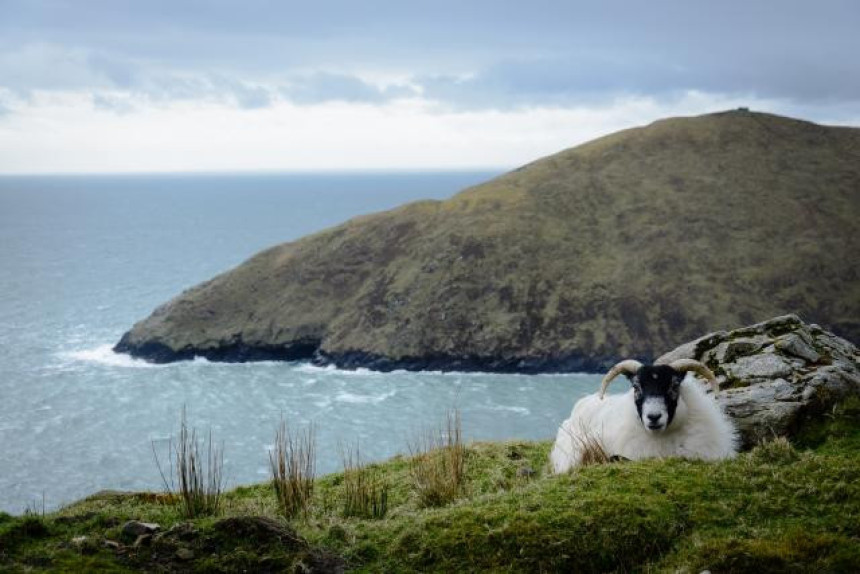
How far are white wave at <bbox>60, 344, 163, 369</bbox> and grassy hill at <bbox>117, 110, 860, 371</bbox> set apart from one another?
2299 mm

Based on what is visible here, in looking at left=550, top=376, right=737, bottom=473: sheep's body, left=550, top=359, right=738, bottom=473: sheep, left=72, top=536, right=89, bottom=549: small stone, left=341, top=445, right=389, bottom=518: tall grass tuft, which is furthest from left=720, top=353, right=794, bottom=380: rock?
left=72, top=536, right=89, bottom=549: small stone

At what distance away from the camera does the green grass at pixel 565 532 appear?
9.16m

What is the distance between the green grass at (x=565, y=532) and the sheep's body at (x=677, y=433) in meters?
1.84

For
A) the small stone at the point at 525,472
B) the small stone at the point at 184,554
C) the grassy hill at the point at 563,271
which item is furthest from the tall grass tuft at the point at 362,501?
the grassy hill at the point at 563,271

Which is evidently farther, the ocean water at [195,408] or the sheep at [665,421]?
the ocean water at [195,408]

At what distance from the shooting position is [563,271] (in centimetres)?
11750

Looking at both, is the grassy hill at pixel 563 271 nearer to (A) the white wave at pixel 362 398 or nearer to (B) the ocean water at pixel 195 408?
(B) the ocean water at pixel 195 408

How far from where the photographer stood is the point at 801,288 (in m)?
113

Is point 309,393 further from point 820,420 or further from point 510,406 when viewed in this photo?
point 820,420

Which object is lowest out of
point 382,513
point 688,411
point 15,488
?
point 15,488

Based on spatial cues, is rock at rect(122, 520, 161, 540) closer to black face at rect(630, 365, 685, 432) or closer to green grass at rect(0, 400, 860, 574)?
green grass at rect(0, 400, 860, 574)

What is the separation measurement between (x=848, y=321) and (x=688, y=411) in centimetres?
10282

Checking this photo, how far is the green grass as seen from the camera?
9156 mm

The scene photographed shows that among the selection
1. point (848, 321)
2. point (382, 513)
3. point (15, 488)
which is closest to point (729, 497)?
point (382, 513)
